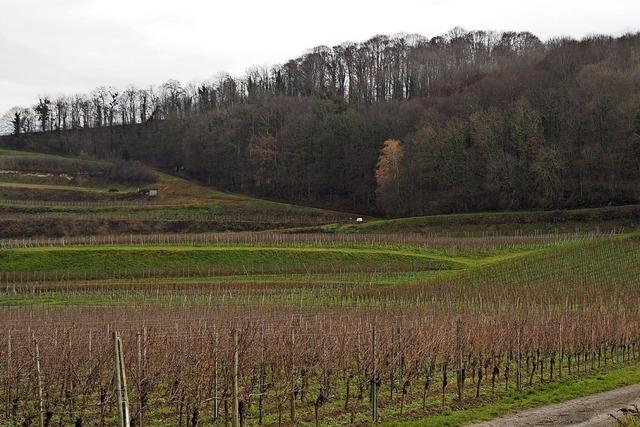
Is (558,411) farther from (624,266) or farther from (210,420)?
(624,266)

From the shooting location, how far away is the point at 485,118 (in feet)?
260

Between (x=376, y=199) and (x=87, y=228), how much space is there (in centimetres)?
3353

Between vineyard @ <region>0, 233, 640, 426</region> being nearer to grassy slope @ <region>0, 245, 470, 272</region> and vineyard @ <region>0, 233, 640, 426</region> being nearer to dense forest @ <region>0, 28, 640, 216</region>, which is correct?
grassy slope @ <region>0, 245, 470, 272</region>

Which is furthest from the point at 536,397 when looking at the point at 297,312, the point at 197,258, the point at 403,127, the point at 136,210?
the point at 403,127

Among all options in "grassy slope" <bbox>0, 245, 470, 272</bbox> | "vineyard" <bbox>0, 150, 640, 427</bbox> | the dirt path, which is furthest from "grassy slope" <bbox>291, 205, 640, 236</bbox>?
the dirt path

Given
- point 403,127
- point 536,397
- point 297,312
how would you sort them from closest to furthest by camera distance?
point 536,397 < point 297,312 < point 403,127

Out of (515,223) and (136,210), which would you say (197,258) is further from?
(136,210)

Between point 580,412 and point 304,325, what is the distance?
9.74 metres

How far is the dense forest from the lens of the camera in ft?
243

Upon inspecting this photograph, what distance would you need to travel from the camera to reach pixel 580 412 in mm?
16906

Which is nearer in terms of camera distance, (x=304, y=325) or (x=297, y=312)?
(x=304, y=325)

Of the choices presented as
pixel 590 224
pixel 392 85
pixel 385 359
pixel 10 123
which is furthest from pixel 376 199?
pixel 10 123

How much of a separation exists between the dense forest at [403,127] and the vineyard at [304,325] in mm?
18307

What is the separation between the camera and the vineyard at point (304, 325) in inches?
646
